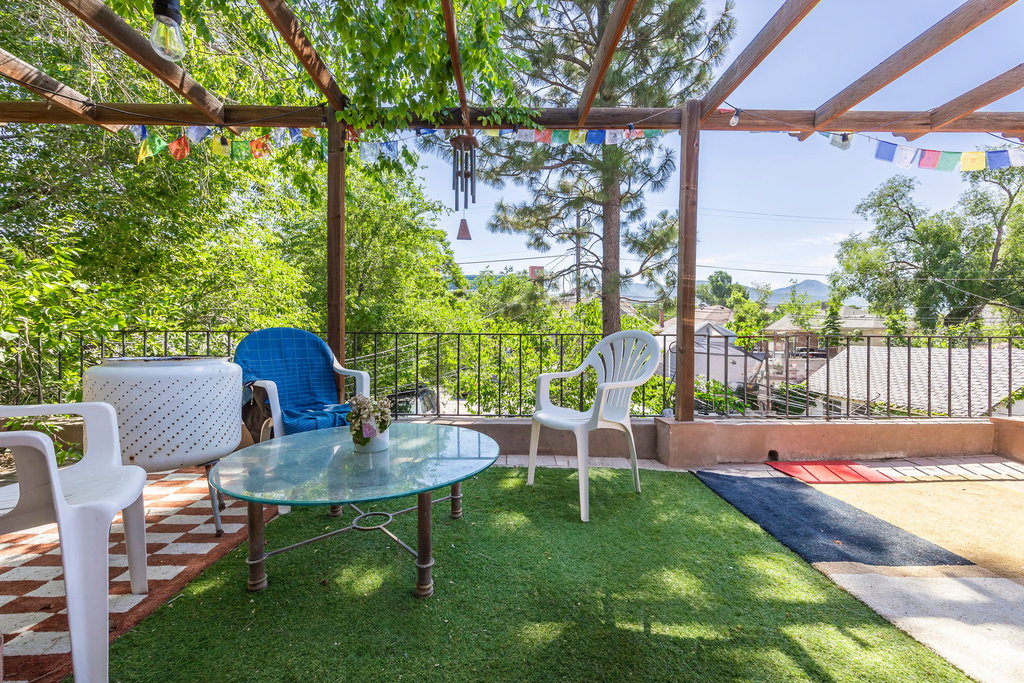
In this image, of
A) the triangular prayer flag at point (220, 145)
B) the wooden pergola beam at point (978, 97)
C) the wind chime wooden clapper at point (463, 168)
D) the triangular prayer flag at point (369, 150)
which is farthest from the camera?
the triangular prayer flag at point (220, 145)

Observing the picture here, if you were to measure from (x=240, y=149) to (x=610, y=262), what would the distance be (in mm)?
4927

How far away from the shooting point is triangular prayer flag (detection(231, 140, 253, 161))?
→ 369 cm

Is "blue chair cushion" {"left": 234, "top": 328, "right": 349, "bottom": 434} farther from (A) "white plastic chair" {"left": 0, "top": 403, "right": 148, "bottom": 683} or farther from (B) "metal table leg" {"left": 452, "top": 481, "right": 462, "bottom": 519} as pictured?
(A) "white plastic chair" {"left": 0, "top": 403, "right": 148, "bottom": 683}

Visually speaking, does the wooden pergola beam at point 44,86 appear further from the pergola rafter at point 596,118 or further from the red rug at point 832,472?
the red rug at point 832,472

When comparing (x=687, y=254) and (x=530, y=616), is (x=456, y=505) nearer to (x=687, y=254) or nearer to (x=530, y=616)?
(x=530, y=616)

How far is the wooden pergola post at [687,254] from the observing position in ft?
10.6

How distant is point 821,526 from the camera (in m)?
2.26

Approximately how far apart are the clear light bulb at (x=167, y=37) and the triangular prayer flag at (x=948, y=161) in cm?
483

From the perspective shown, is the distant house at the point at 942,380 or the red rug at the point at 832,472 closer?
the red rug at the point at 832,472

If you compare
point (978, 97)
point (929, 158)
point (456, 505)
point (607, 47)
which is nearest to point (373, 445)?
point (456, 505)

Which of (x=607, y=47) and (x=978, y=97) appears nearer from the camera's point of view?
(x=607, y=47)

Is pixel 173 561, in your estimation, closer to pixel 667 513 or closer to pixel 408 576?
pixel 408 576

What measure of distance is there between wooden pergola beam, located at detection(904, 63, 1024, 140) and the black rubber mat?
273cm

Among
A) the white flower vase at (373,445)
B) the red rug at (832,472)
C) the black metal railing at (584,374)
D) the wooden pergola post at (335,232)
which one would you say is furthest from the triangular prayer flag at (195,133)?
the red rug at (832,472)
